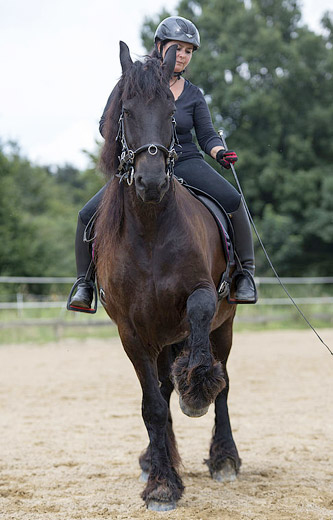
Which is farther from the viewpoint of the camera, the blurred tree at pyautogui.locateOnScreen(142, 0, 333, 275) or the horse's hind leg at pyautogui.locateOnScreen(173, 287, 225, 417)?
the blurred tree at pyautogui.locateOnScreen(142, 0, 333, 275)

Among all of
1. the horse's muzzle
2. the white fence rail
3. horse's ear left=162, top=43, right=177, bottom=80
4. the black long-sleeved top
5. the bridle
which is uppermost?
horse's ear left=162, top=43, right=177, bottom=80

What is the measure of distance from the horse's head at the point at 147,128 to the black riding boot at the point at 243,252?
4.46 feet

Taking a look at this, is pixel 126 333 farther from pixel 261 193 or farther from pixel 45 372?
pixel 261 193

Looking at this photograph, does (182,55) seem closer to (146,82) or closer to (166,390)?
(146,82)

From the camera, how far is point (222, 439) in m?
5.58

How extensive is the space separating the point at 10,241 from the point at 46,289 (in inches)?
193

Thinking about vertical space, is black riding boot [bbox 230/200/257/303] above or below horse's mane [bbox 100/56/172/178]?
below

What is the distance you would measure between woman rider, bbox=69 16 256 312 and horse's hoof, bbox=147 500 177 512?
5.28ft

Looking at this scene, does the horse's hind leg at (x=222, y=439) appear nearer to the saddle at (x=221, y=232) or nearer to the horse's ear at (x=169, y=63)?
the saddle at (x=221, y=232)

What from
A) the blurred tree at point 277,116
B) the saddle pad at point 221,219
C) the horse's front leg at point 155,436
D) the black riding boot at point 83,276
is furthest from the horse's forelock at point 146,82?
the blurred tree at point 277,116

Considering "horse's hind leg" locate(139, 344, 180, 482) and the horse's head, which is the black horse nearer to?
the horse's head

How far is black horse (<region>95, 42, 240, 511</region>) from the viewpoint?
3.87m

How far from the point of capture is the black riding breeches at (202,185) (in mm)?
5004

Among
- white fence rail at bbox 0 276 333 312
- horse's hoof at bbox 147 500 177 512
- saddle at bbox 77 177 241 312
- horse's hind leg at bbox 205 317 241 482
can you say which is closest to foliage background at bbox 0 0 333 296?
white fence rail at bbox 0 276 333 312
